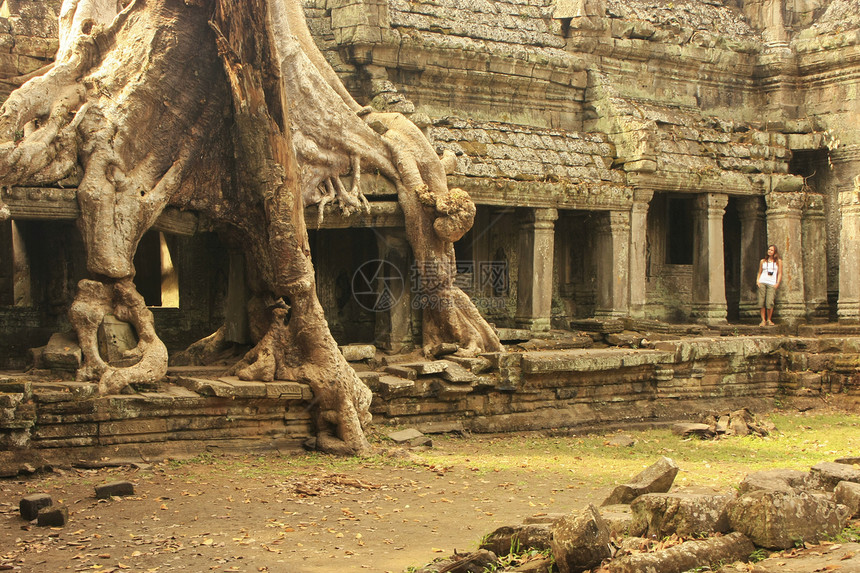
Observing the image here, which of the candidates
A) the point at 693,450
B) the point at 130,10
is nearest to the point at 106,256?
the point at 130,10

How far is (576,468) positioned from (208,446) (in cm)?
325

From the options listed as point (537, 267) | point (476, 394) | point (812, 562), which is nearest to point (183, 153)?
point (476, 394)

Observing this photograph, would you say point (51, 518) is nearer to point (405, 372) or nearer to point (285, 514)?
point (285, 514)

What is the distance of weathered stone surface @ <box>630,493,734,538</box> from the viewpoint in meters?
4.95

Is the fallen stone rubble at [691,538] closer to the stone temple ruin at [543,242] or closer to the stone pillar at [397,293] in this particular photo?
the stone temple ruin at [543,242]

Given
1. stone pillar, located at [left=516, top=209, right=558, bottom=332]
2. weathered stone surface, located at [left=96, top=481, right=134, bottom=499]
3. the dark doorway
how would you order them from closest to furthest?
1. weathered stone surface, located at [left=96, top=481, right=134, bottom=499]
2. stone pillar, located at [left=516, top=209, right=558, bottom=332]
3. the dark doorway

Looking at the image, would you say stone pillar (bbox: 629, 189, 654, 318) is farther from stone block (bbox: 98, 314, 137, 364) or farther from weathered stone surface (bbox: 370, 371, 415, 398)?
stone block (bbox: 98, 314, 137, 364)

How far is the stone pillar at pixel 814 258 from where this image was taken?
15367 millimetres

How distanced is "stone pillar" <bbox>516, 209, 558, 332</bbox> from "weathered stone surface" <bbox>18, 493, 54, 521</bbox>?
26.1ft

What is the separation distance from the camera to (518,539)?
17.3 ft

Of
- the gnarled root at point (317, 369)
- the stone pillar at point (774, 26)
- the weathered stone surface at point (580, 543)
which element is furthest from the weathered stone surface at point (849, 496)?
the stone pillar at point (774, 26)

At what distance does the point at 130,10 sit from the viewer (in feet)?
30.3

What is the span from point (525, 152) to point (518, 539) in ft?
28.6

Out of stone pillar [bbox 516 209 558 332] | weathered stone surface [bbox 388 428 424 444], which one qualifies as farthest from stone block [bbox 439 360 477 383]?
stone pillar [bbox 516 209 558 332]
